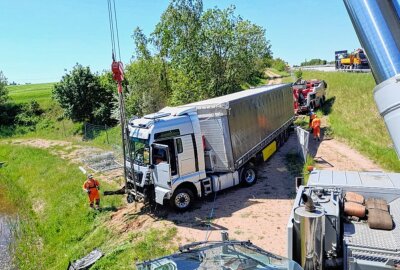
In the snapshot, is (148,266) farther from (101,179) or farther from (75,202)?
(101,179)

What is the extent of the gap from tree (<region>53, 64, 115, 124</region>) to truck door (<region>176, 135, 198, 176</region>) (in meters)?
24.4

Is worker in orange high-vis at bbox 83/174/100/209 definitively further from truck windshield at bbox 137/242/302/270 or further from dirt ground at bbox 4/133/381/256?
truck windshield at bbox 137/242/302/270

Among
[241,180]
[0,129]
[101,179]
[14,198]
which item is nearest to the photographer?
[241,180]

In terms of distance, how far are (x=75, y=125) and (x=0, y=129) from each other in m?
11.3

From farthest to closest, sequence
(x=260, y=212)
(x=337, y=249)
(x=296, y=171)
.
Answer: (x=296, y=171) → (x=260, y=212) → (x=337, y=249)

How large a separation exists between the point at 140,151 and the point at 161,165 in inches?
41.4

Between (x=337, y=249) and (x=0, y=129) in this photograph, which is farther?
(x=0, y=129)

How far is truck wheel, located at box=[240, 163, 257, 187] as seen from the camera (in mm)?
13234

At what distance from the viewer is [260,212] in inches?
430

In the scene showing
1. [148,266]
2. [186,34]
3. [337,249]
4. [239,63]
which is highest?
[186,34]

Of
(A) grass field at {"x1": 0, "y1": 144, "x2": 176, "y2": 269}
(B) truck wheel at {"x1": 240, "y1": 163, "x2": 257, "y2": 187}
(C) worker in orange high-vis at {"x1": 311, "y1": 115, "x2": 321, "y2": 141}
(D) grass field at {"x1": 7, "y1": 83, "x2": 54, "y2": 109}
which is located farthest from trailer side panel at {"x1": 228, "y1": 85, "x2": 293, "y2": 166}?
(D) grass field at {"x1": 7, "y1": 83, "x2": 54, "y2": 109}

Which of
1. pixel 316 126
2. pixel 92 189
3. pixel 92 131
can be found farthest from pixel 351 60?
pixel 92 189

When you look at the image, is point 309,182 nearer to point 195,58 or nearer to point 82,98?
point 195,58

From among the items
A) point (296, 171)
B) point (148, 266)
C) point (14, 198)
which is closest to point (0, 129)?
point (14, 198)
